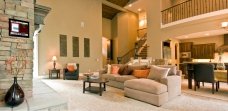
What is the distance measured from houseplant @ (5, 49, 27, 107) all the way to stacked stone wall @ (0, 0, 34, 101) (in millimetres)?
22

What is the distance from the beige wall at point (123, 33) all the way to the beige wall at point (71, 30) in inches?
78.8

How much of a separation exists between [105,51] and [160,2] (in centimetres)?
571

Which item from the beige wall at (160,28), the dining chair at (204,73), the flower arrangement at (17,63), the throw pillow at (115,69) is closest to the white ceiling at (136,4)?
the beige wall at (160,28)

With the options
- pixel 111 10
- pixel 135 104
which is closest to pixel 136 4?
pixel 111 10

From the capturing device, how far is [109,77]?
609cm

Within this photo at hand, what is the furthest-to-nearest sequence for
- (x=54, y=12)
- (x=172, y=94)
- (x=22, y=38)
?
(x=54, y=12), (x=172, y=94), (x=22, y=38)

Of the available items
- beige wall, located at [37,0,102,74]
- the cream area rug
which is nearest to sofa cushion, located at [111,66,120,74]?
the cream area rug

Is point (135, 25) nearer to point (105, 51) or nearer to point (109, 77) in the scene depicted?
point (105, 51)

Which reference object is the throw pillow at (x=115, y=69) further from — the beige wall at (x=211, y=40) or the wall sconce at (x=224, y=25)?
the beige wall at (x=211, y=40)

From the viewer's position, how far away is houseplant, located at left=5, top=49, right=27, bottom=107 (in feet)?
7.22

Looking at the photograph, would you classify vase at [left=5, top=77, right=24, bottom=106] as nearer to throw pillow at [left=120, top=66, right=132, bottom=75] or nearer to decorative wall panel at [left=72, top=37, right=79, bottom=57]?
throw pillow at [left=120, top=66, right=132, bottom=75]

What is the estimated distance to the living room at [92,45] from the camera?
261 centimetres

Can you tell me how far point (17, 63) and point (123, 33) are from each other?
1027cm

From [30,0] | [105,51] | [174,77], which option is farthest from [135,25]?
[30,0]
